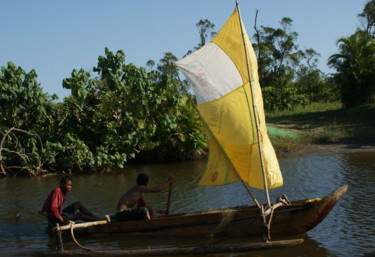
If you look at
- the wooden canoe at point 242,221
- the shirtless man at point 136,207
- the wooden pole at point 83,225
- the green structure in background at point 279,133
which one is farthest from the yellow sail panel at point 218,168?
the green structure in background at point 279,133

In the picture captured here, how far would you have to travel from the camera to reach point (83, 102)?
16.7 m

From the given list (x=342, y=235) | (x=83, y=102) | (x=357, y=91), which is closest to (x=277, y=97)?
(x=357, y=91)

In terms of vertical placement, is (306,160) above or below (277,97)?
below

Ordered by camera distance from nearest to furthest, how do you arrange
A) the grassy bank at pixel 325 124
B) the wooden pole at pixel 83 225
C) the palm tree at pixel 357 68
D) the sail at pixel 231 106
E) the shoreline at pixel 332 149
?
the sail at pixel 231 106, the wooden pole at pixel 83 225, the shoreline at pixel 332 149, the grassy bank at pixel 325 124, the palm tree at pixel 357 68

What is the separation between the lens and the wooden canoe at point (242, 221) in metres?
7.84

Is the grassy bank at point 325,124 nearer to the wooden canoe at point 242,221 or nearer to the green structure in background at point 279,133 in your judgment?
the green structure in background at point 279,133

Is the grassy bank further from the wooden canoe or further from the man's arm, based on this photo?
the man's arm

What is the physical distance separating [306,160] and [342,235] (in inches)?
340

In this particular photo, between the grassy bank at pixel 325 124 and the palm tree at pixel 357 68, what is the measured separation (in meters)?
0.97

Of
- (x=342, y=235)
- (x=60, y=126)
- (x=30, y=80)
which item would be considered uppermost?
(x=30, y=80)

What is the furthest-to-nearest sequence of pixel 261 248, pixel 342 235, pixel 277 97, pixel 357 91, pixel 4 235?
pixel 277 97, pixel 357 91, pixel 4 235, pixel 342 235, pixel 261 248

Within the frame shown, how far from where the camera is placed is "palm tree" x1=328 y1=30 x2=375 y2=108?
24766mm

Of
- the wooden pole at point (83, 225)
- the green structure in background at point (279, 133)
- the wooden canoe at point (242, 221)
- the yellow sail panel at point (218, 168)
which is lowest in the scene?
the wooden canoe at point (242, 221)

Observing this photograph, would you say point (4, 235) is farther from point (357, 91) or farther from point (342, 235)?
point (357, 91)
